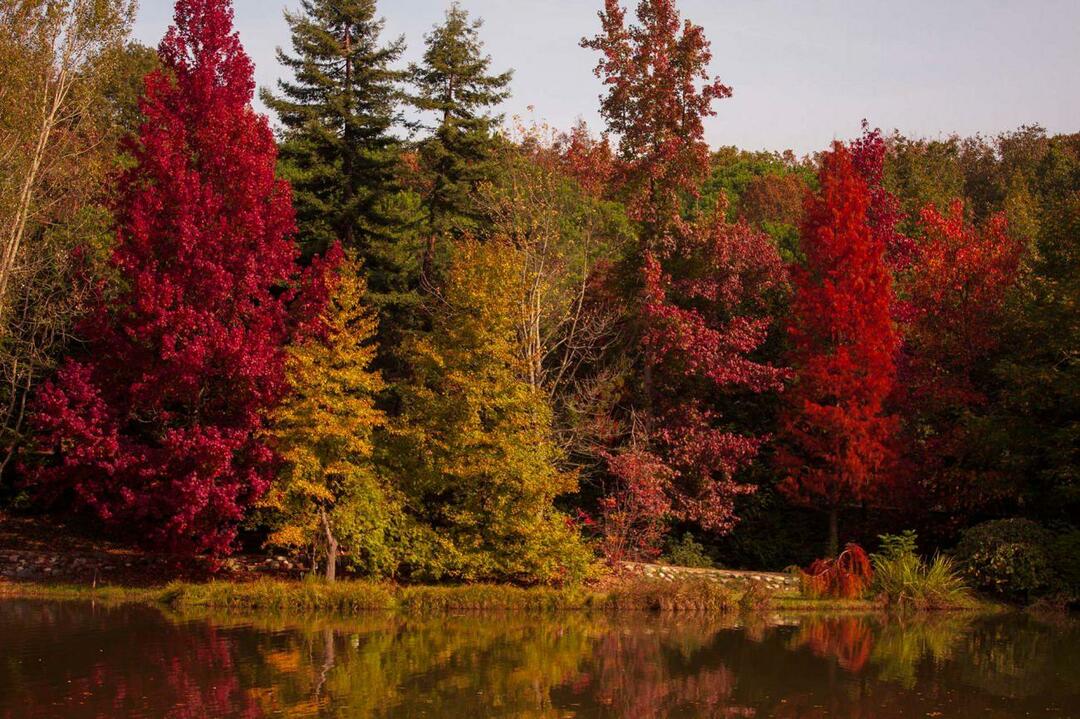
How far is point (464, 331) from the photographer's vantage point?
79.0ft

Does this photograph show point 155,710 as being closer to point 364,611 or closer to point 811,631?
point 364,611

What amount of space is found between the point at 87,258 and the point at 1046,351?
77.8 ft

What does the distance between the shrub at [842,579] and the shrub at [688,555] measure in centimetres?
428

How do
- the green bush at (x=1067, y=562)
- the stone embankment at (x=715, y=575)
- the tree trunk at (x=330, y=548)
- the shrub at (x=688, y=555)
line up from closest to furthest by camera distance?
the green bush at (x=1067, y=562), the tree trunk at (x=330, y=548), the stone embankment at (x=715, y=575), the shrub at (x=688, y=555)

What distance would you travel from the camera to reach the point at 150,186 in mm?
A: 23500

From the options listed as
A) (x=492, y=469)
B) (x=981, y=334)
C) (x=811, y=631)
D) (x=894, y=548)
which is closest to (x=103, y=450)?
(x=492, y=469)

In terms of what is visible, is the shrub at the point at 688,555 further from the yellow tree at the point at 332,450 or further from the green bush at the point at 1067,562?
the green bush at the point at 1067,562

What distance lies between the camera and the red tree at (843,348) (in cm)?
2598

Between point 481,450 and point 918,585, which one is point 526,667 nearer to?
point 481,450

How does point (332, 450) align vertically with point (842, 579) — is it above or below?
above

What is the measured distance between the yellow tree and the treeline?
85 mm

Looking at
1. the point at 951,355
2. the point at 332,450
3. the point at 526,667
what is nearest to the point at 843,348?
the point at 951,355

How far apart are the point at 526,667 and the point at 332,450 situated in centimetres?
927

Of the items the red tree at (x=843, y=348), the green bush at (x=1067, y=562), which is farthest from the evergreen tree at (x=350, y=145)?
the green bush at (x=1067, y=562)
